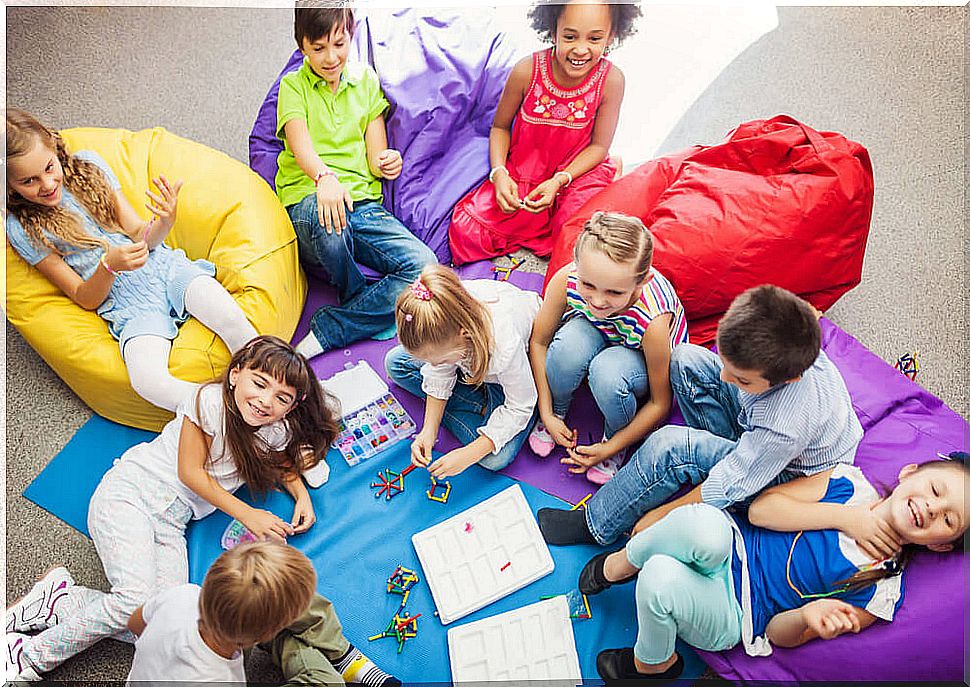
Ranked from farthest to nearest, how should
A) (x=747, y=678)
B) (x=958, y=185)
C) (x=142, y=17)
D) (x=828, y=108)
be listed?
(x=142, y=17) → (x=828, y=108) → (x=958, y=185) → (x=747, y=678)

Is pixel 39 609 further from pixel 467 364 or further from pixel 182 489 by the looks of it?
pixel 467 364

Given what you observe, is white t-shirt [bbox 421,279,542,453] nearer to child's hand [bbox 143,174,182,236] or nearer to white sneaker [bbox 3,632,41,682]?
child's hand [bbox 143,174,182,236]

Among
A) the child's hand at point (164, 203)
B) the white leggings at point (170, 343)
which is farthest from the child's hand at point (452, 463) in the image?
the child's hand at point (164, 203)

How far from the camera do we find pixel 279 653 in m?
1.52

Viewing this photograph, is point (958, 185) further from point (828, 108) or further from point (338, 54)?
point (338, 54)

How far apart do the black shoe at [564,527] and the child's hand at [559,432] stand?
0.16 m

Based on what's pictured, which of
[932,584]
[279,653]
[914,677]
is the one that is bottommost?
[279,653]

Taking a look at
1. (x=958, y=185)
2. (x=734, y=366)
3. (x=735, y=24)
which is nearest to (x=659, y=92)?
(x=735, y=24)

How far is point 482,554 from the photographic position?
1730mm

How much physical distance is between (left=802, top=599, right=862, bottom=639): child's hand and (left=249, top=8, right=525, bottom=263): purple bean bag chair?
4.15ft

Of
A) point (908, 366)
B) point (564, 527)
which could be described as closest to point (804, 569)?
point (564, 527)

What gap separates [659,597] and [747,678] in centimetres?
30

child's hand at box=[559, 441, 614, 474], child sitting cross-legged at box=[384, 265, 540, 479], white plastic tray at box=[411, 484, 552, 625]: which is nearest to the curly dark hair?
child sitting cross-legged at box=[384, 265, 540, 479]

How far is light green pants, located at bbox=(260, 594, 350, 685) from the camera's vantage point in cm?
148
